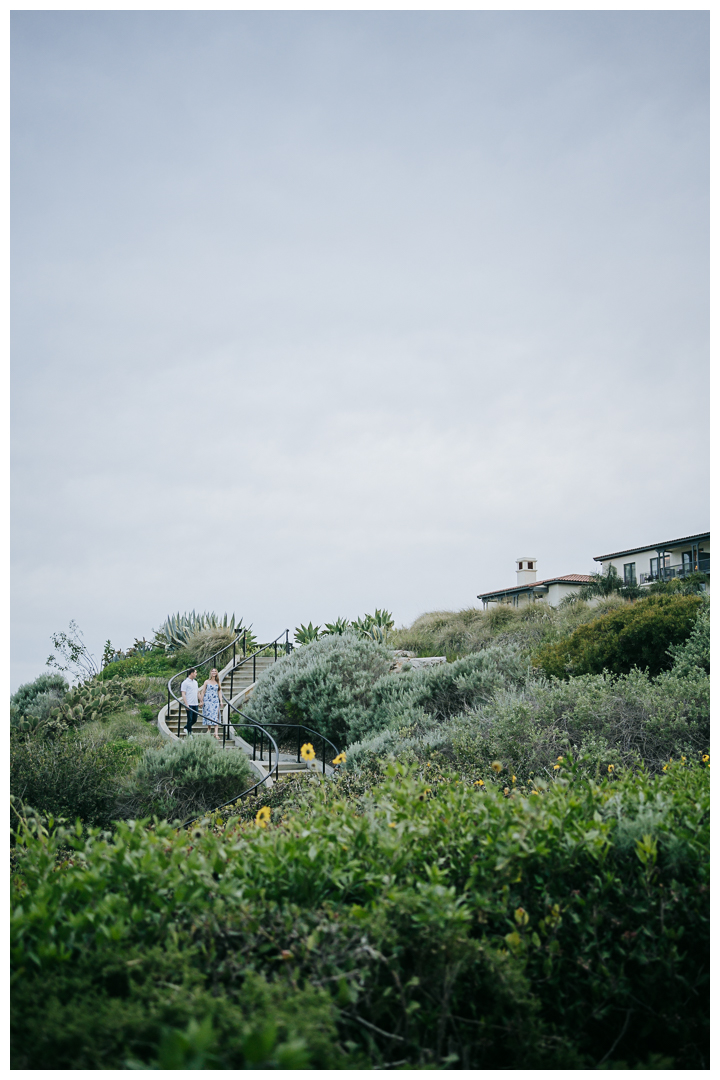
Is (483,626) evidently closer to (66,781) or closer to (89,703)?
(89,703)

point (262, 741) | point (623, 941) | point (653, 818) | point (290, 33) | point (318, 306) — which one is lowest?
point (262, 741)

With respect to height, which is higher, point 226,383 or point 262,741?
point 226,383

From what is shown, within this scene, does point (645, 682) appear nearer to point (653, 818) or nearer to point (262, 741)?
point (653, 818)

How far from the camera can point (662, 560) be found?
115ft

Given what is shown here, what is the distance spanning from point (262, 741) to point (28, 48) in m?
10.4

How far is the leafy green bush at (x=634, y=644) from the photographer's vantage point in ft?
28.7

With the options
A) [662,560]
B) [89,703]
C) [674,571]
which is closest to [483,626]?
[89,703]

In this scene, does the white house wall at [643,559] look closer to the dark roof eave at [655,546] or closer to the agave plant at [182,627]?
the dark roof eave at [655,546]

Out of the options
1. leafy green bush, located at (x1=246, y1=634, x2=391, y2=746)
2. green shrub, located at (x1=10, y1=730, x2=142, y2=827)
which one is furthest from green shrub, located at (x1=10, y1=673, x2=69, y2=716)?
green shrub, located at (x1=10, y1=730, x2=142, y2=827)

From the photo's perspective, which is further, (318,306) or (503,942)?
(318,306)

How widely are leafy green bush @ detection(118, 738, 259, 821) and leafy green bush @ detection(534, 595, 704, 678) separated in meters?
5.05

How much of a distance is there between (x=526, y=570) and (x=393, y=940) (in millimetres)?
37503
